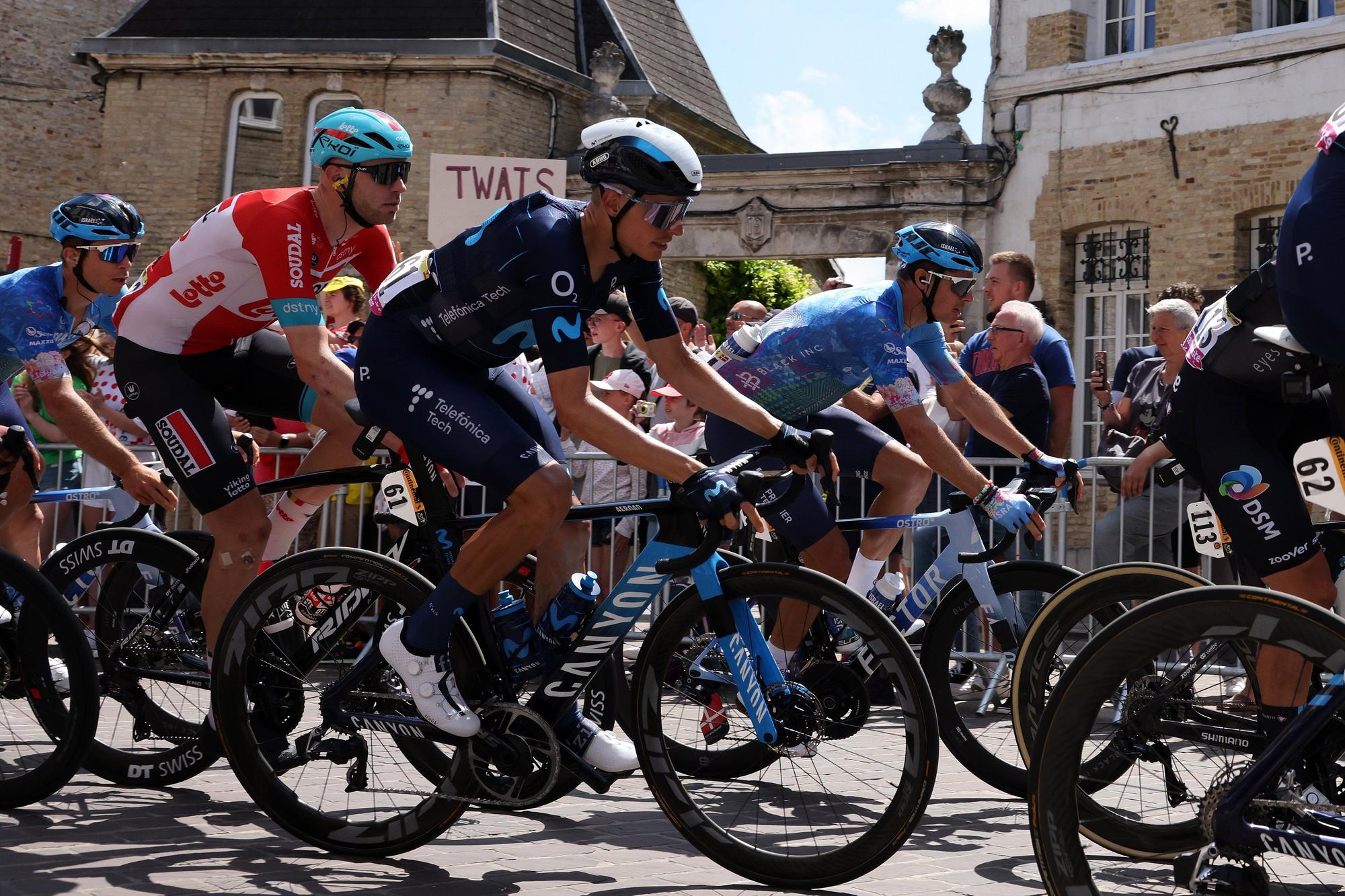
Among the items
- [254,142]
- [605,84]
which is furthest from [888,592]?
[254,142]

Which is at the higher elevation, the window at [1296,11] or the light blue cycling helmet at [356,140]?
the window at [1296,11]

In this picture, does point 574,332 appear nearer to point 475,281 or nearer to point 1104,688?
point 475,281

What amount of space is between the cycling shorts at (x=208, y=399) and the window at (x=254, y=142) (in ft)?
77.0

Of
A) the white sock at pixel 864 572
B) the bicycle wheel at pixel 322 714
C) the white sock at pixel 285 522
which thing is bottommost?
the bicycle wheel at pixel 322 714

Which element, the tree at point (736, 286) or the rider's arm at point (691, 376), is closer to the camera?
the rider's arm at point (691, 376)

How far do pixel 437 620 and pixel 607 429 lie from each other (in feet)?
2.39

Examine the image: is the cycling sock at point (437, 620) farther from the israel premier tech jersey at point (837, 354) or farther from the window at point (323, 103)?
the window at point (323, 103)

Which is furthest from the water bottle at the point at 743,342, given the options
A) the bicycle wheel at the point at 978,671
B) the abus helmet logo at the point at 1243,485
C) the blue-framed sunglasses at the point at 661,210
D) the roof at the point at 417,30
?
the roof at the point at 417,30

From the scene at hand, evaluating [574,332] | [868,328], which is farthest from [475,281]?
[868,328]

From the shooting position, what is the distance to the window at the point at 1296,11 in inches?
742

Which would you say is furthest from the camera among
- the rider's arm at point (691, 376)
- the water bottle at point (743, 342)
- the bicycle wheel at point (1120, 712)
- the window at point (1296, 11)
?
the window at point (1296, 11)

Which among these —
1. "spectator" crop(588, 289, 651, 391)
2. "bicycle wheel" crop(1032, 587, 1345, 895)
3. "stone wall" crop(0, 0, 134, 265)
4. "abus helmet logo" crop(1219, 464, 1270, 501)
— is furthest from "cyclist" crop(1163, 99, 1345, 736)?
"stone wall" crop(0, 0, 134, 265)

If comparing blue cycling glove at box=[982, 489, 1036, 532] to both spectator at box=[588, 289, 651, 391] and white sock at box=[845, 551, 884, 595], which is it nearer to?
white sock at box=[845, 551, 884, 595]

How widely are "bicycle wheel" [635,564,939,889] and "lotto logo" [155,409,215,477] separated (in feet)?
6.50
